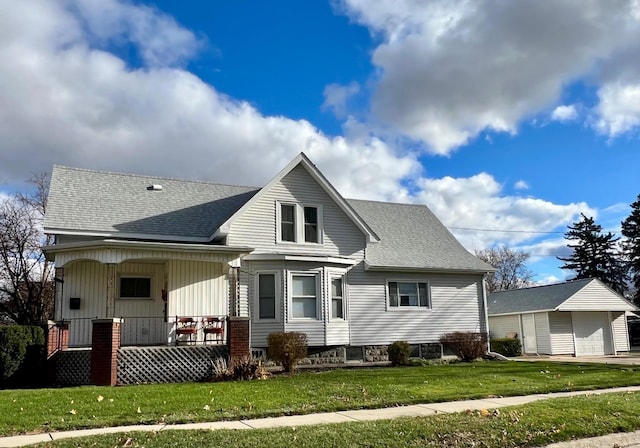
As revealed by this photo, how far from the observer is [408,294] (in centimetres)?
2203

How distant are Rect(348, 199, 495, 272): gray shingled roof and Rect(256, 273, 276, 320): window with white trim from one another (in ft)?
13.5

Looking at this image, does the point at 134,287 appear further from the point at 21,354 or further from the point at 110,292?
the point at 21,354

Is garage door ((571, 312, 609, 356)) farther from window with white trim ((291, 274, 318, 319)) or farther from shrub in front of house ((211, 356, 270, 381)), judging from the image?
shrub in front of house ((211, 356, 270, 381))

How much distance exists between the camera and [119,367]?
46.9 feet

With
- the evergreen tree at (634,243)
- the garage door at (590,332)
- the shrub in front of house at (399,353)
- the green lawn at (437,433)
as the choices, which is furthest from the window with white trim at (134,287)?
the evergreen tree at (634,243)

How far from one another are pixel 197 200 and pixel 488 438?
15.3m

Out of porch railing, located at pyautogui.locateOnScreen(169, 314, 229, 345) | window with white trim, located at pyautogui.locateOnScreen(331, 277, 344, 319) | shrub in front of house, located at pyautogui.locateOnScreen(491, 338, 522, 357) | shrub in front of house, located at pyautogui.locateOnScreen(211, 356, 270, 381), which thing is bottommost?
shrub in front of house, located at pyautogui.locateOnScreen(491, 338, 522, 357)

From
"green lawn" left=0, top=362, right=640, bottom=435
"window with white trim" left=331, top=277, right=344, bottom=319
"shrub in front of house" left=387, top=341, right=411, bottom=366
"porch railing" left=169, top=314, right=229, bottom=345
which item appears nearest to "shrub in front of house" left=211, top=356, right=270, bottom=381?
"green lawn" left=0, top=362, right=640, bottom=435

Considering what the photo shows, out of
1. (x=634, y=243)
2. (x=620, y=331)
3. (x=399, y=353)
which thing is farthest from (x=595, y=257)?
(x=399, y=353)

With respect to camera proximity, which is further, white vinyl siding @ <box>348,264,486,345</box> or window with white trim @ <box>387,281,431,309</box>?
window with white trim @ <box>387,281,431,309</box>

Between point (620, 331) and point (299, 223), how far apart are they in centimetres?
2307

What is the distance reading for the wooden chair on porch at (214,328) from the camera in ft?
54.3

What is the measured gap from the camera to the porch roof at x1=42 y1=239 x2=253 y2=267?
50.8ft

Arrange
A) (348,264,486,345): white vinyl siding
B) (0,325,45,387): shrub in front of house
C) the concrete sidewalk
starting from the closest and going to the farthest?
the concrete sidewalk, (0,325,45,387): shrub in front of house, (348,264,486,345): white vinyl siding
